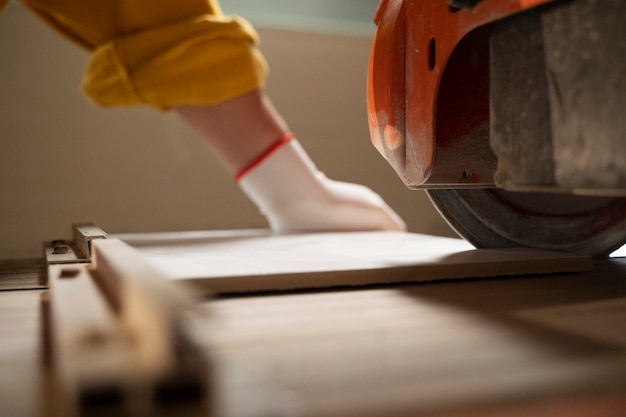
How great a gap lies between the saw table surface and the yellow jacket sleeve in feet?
1.90

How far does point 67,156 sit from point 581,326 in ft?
5.89

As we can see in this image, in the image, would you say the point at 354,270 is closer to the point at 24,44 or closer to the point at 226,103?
the point at 226,103

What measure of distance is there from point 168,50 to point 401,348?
0.90m

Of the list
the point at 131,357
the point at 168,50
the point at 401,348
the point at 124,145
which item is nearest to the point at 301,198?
the point at 168,50

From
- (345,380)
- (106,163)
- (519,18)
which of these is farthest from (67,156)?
(345,380)

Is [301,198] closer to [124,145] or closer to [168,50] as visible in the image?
[168,50]

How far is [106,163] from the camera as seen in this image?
7.00 feet

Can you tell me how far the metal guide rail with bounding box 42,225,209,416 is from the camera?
0.36 metres

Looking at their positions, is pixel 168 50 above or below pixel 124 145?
above

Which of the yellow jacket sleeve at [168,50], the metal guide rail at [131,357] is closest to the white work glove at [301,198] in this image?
the yellow jacket sleeve at [168,50]

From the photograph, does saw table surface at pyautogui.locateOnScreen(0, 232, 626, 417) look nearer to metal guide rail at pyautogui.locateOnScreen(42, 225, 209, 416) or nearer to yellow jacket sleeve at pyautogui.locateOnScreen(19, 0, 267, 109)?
metal guide rail at pyautogui.locateOnScreen(42, 225, 209, 416)

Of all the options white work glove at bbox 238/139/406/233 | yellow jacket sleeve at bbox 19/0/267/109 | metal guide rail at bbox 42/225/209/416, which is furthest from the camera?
white work glove at bbox 238/139/406/233

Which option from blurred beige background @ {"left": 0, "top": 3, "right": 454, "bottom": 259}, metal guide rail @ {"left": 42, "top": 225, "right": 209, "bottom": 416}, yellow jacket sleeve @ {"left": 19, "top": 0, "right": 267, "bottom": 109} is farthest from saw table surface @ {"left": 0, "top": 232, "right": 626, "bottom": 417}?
blurred beige background @ {"left": 0, "top": 3, "right": 454, "bottom": 259}

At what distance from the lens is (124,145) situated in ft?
7.07
